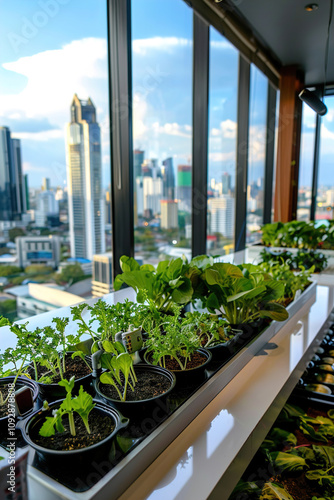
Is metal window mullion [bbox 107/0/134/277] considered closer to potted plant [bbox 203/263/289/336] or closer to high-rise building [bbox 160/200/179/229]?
high-rise building [bbox 160/200/179/229]

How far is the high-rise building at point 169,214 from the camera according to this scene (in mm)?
3207

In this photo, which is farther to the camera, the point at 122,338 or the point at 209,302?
the point at 209,302

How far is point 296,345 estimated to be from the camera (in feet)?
4.65

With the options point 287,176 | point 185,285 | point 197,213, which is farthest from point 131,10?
point 287,176

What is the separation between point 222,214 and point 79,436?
145 inches

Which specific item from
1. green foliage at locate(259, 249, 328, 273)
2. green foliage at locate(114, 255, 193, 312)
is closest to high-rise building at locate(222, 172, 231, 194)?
green foliage at locate(259, 249, 328, 273)

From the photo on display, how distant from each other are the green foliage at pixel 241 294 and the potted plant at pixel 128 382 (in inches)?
15.5

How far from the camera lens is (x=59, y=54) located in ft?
7.01

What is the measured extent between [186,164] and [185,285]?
7.48 feet

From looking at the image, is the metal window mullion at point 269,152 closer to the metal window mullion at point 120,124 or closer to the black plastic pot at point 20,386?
the metal window mullion at point 120,124

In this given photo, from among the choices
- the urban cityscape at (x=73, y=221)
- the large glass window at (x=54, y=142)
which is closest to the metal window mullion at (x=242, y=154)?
the urban cityscape at (x=73, y=221)

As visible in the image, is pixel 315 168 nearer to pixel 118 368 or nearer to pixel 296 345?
Result: pixel 296 345

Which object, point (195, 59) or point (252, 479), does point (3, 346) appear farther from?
point (195, 59)

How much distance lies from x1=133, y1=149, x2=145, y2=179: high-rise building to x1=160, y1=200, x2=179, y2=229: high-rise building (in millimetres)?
448
